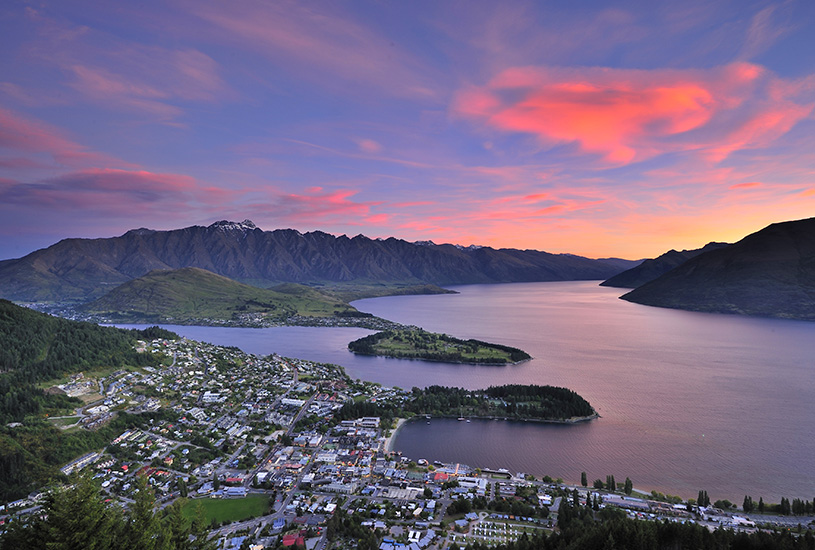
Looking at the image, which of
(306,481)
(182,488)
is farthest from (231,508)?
(306,481)

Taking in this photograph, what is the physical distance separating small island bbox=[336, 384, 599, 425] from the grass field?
16236mm

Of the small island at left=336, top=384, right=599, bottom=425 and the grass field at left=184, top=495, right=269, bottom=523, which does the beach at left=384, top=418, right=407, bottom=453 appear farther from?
the grass field at left=184, top=495, right=269, bottom=523

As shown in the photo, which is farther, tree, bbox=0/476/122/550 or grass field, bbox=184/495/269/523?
grass field, bbox=184/495/269/523

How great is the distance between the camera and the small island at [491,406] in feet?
159

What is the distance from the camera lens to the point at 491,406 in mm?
50938

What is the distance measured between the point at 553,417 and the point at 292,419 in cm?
2940

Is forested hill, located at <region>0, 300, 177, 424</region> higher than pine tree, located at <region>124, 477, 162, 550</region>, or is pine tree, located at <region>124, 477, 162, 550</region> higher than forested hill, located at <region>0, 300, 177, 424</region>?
pine tree, located at <region>124, 477, 162, 550</region>

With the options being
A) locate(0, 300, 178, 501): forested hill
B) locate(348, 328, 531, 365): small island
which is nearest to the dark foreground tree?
locate(0, 300, 178, 501): forested hill

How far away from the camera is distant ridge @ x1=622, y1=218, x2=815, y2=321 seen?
134625 millimetres

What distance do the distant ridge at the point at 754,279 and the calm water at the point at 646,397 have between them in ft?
70.2

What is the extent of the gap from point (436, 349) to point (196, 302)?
105141 mm

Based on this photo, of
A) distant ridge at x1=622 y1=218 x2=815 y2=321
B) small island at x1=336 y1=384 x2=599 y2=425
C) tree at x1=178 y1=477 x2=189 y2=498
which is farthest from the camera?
distant ridge at x1=622 y1=218 x2=815 y2=321

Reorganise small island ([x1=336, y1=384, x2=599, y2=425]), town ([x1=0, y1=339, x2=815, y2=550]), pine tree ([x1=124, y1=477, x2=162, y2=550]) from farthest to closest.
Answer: small island ([x1=336, y1=384, x2=599, y2=425]), town ([x1=0, y1=339, x2=815, y2=550]), pine tree ([x1=124, y1=477, x2=162, y2=550])

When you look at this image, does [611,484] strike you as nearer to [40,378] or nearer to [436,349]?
[436,349]
